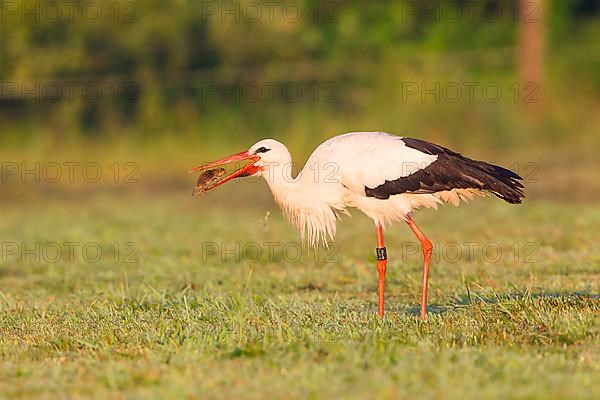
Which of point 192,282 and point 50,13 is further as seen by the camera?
point 50,13

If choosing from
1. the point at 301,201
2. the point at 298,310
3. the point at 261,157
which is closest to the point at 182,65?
the point at 261,157

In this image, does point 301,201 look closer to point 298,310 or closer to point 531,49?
point 298,310

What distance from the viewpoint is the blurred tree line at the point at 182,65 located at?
1995 cm

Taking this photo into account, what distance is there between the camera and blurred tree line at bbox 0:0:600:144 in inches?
786

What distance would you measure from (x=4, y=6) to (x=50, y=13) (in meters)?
0.85

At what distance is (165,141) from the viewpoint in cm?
1983

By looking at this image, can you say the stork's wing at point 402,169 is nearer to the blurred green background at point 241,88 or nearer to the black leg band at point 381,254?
the black leg band at point 381,254

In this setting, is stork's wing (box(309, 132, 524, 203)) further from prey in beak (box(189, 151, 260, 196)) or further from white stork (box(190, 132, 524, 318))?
prey in beak (box(189, 151, 260, 196))

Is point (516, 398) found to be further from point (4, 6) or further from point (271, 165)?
point (4, 6)

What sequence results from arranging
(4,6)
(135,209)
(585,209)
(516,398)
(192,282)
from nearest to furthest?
(516,398) → (192,282) → (585,209) → (135,209) → (4,6)

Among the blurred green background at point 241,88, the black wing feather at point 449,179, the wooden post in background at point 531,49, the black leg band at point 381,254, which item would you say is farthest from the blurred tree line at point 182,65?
the black wing feather at point 449,179

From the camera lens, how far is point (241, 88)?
2098 centimetres

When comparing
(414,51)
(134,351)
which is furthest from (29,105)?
(134,351)

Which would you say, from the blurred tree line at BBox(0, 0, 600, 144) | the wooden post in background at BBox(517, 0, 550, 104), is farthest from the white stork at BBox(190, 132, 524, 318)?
the wooden post in background at BBox(517, 0, 550, 104)
